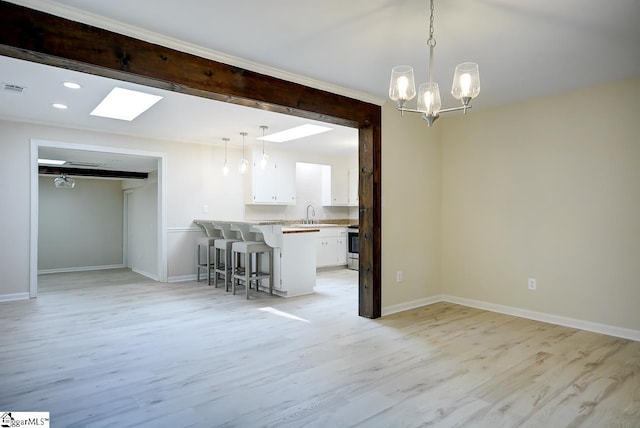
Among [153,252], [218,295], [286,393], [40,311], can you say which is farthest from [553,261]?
[153,252]

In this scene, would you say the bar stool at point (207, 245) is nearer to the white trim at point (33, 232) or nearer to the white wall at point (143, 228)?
the white wall at point (143, 228)

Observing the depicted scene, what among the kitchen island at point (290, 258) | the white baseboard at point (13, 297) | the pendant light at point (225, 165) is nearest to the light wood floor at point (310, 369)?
the white baseboard at point (13, 297)

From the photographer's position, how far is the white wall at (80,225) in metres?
8.09

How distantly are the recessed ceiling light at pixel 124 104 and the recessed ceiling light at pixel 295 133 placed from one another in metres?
2.00

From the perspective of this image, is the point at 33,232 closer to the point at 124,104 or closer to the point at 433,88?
the point at 124,104

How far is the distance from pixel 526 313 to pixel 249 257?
340cm

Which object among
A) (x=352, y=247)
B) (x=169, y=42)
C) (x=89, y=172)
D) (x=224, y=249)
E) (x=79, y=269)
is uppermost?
(x=169, y=42)

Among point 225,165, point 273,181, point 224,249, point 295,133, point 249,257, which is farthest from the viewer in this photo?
point 273,181

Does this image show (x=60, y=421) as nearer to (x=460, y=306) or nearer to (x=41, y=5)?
(x=41, y=5)

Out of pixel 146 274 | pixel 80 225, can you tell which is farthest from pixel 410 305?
pixel 80 225

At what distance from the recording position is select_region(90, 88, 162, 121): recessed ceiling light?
4027 mm

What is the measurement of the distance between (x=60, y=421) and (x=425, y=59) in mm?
3408

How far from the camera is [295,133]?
5961 millimetres

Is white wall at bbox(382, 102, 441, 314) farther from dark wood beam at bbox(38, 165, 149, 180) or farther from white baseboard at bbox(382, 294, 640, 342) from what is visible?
dark wood beam at bbox(38, 165, 149, 180)
